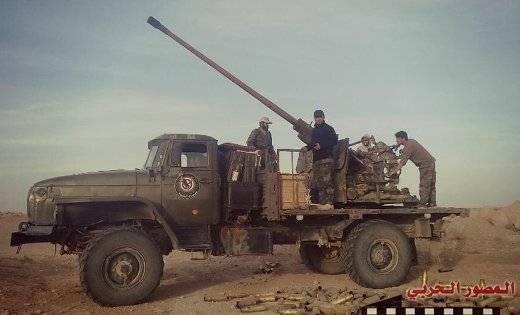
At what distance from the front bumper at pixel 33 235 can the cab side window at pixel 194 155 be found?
95.4 inches

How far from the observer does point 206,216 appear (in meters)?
8.23

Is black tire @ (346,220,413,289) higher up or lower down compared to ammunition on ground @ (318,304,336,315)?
higher up

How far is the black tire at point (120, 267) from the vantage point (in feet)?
23.2

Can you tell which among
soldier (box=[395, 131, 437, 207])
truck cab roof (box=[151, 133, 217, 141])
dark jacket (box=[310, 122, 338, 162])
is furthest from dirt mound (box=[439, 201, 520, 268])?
truck cab roof (box=[151, 133, 217, 141])

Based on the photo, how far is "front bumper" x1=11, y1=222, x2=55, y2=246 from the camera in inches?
283

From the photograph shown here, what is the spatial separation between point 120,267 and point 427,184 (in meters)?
6.33

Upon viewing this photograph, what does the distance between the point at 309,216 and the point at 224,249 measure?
1786 millimetres

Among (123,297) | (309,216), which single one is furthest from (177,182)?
(309,216)

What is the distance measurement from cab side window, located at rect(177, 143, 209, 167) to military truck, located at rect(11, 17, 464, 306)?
2cm

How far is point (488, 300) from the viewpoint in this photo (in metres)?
6.69

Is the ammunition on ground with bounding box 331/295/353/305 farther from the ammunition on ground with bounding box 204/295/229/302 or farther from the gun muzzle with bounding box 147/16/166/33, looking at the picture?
the gun muzzle with bounding box 147/16/166/33

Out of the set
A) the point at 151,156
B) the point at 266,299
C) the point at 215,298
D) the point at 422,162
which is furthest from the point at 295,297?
the point at 422,162

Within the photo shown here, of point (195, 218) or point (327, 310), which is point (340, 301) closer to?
point (327, 310)

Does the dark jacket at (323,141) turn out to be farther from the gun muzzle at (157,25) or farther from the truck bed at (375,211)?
the gun muzzle at (157,25)
